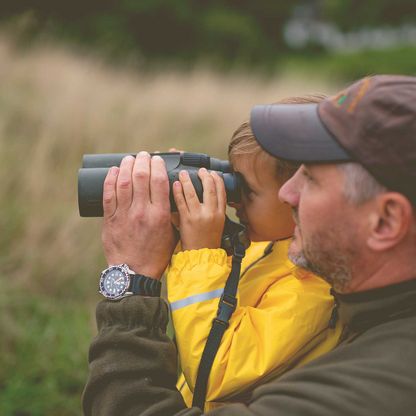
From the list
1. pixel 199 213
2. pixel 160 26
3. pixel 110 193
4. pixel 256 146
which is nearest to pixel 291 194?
pixel 199 213

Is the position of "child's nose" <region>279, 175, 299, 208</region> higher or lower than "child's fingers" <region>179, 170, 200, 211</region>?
higher

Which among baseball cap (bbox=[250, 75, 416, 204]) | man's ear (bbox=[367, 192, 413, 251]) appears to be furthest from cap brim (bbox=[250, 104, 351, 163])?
man's ear (bbox=[367, 192, 413, 251])

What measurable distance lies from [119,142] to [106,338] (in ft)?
15.9

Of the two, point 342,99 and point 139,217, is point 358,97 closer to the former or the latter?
point 342,99

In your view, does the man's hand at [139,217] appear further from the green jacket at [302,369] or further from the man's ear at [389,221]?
the man's ear at [389,221]

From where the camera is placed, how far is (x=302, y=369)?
1437mm

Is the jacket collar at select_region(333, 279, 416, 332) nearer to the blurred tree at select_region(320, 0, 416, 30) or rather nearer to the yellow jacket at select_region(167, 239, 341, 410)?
the yellow jacket at select_region(167, 239, 341, 410)

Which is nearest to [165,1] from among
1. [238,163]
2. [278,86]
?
[278,86]

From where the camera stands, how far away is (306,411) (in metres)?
1.33

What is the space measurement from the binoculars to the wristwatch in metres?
0.19

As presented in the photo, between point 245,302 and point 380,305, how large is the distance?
53 cm

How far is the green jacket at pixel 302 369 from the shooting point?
4.33ft

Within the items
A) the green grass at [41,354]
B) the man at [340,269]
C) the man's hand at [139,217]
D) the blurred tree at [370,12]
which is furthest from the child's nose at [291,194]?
the blurred tree at [370,12]

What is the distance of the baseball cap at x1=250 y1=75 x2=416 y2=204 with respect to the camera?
1374 mm
